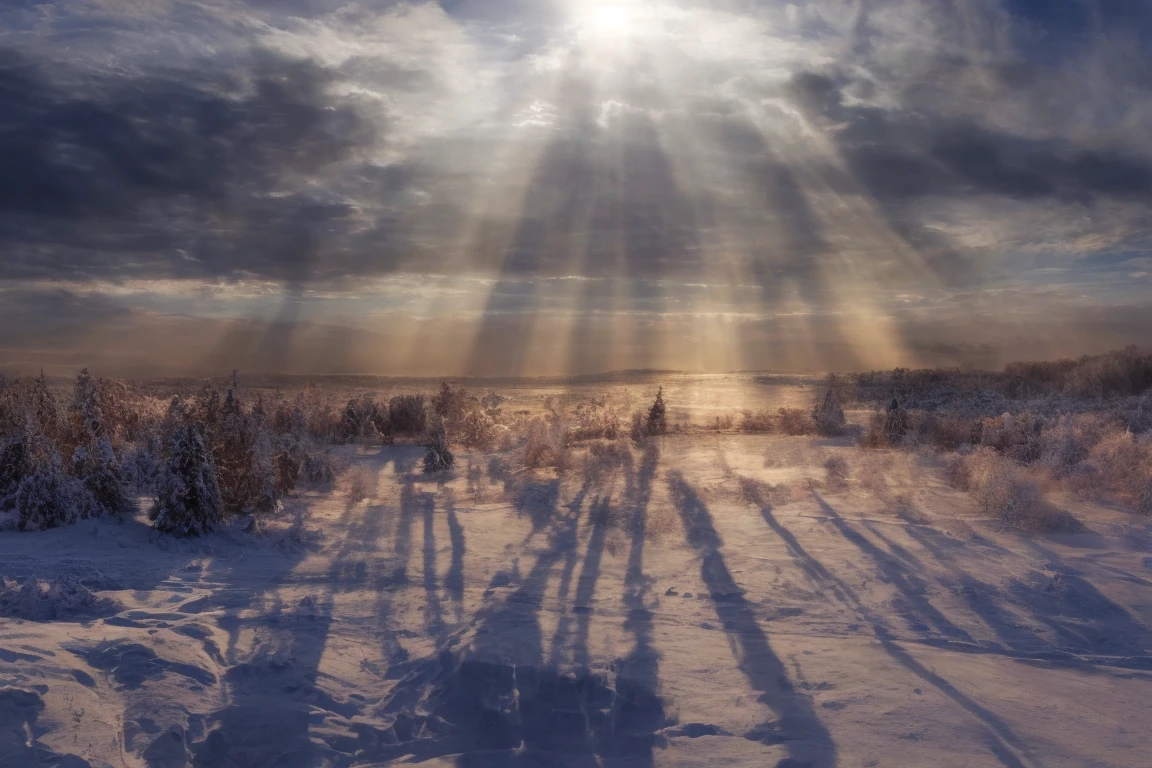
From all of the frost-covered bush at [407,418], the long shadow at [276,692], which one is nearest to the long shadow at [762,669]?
the long shadow at [276,692]

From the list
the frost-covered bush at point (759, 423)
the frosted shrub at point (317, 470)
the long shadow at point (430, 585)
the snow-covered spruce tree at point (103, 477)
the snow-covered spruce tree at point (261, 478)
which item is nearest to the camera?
the long shadow at point (430, 585)

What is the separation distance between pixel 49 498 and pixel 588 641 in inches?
319

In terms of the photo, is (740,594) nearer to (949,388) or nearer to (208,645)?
(208,645)

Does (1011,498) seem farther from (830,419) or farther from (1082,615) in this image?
(830,419)

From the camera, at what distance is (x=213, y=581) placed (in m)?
9.35

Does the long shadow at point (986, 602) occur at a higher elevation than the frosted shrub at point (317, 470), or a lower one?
lower

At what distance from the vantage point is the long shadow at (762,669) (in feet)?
19.6

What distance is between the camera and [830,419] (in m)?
24.1

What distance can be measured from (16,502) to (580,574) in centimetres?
801

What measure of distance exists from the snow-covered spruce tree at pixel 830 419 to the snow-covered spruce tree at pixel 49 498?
19331 millimetres

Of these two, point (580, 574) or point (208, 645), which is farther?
point (580, 574)

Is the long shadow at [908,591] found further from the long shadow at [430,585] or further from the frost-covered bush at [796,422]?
the frost-covered bush at [796,422]

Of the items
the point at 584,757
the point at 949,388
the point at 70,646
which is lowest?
the point at 584,757

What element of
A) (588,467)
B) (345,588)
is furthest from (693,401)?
(345,588)
